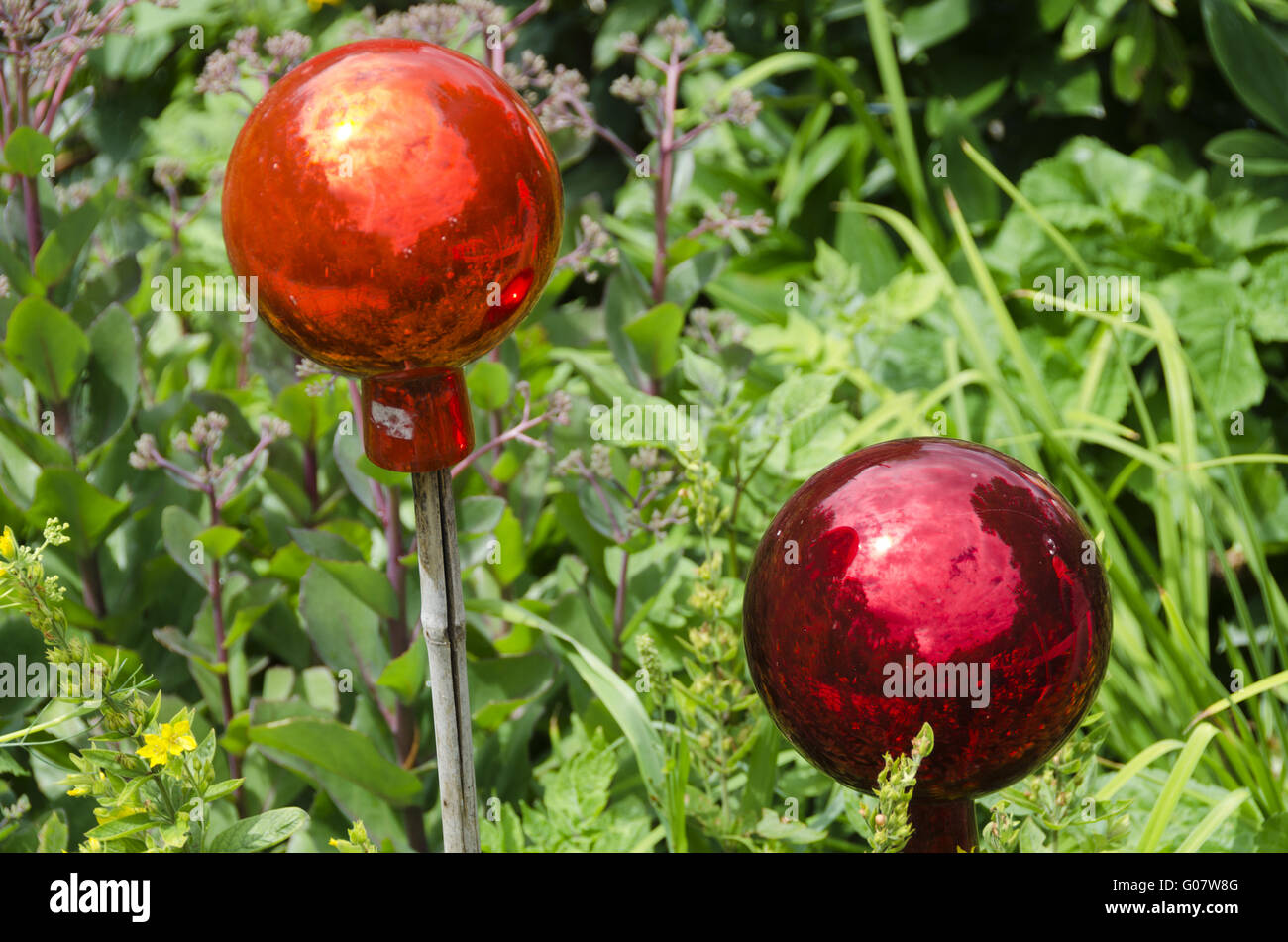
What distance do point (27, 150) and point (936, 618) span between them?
952 mm

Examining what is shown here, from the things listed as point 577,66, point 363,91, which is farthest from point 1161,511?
point 577,66

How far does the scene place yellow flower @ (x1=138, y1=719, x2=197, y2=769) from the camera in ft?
2.00

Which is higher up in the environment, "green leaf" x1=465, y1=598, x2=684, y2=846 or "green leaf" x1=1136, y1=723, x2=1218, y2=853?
"green leaf" x1=465, y1=598, x2=684, y2=846

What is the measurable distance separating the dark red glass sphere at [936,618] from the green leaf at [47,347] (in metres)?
0.74

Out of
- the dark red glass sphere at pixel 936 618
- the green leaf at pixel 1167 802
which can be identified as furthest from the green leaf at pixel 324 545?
the green leaf at pixel 1167 802

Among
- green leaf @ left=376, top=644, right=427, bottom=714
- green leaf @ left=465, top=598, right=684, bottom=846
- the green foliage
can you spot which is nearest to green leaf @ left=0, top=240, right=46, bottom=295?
the green foliage

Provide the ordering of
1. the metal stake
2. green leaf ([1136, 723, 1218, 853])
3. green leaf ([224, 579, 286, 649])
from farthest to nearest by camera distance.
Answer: green leaf ([224, 579, 286, 649]), green leaf ([1136, 723, 1218, 853]), the metal stake

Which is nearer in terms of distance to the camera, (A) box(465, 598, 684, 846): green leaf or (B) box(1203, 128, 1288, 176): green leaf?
(A) box(465, 598, 684, 846): green leaf

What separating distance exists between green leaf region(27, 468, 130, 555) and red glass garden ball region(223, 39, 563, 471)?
1.66 feet

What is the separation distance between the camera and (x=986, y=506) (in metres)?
0.57

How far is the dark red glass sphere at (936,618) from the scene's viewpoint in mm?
551

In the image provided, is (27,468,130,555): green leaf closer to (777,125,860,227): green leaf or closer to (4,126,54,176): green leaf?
(4,126,54,176): green leaf
